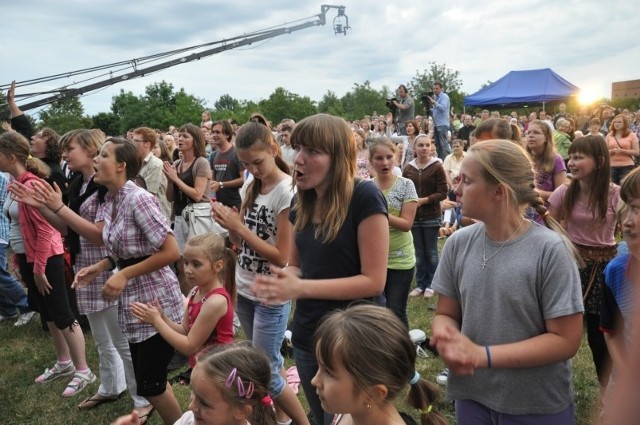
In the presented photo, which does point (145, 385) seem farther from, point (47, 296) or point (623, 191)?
point (623, 191)

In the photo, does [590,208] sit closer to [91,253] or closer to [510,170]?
[510,170]

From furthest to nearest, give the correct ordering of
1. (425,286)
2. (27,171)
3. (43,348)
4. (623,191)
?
(425,286) < (43,348) < (27,171) < (623,191)

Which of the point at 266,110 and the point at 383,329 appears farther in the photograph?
the point at 266,110

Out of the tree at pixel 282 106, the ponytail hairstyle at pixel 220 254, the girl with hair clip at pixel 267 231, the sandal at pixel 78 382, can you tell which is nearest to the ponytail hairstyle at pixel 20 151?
the sandal at pixel 78 382

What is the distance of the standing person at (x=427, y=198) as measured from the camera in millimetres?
5562

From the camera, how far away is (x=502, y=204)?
5.86ft

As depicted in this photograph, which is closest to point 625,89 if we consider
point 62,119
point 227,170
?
point 62,119

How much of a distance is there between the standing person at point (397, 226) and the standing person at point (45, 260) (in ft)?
8.98

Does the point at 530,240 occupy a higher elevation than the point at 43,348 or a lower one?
higher

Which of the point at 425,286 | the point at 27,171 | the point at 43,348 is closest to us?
the point at 27,171

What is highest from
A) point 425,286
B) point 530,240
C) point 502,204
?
point 502,204

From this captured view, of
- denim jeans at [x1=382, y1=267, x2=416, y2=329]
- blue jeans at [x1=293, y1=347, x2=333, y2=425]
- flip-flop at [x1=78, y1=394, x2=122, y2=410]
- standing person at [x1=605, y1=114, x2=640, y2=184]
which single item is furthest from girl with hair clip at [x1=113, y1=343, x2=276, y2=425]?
standing person at [x1=605, y1=114, x2=640, y2=184]

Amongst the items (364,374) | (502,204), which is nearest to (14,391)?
(364,374)

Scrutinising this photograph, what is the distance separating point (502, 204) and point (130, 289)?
2.33m
